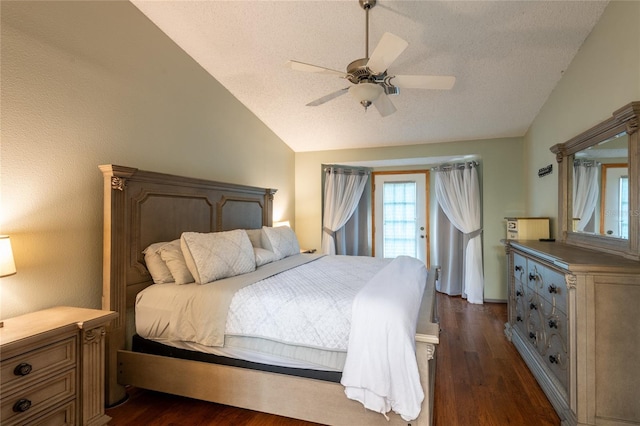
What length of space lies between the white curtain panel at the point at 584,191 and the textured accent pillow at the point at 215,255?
2.68m

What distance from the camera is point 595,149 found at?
227 cm

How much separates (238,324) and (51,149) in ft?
5.14

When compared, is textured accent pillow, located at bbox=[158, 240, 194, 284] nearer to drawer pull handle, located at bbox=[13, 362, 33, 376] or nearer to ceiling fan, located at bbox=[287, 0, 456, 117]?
drawer pull handle, located at bbox=[13, 362, 33, 376]

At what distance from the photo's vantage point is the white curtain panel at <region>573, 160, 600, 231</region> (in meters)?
2.28

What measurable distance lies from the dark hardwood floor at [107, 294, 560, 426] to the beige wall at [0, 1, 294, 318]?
0.81 meters

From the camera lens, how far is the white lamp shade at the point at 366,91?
1862 mm

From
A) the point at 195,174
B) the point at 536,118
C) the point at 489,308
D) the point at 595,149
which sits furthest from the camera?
the point at 489,308

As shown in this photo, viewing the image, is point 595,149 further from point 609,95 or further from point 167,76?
point 167,76

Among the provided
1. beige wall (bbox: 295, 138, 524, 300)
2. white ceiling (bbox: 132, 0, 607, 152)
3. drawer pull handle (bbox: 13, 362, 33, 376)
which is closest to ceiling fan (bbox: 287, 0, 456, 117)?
white ceiling (bbox: 132, 0, 607, 152)

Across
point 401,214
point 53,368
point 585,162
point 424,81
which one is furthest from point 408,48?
point 53,368

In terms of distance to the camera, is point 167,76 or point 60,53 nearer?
point 60,53

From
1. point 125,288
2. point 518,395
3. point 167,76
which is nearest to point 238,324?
point 125,288

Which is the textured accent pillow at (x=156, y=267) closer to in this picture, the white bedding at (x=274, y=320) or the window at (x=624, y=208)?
the white bedding at (x=274, y=320)

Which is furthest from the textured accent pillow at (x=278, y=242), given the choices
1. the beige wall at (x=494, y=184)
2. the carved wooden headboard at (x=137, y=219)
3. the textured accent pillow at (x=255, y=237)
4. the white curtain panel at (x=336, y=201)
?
the beige wall at (x=494, y=184)
